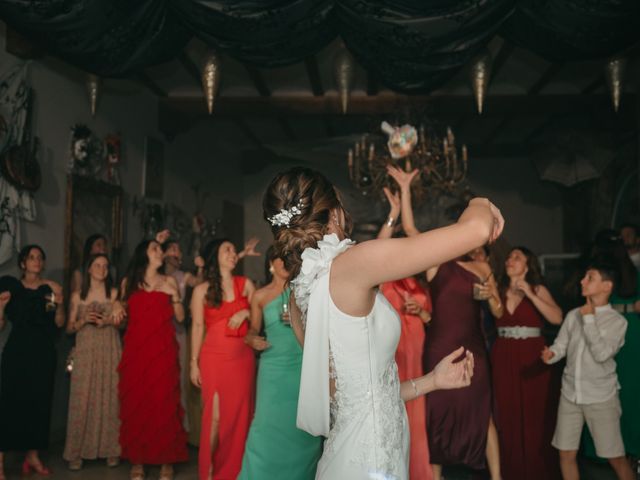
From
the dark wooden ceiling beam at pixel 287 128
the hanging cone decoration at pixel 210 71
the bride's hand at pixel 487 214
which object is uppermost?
the dark wooden ceiling beam at pixel 287 128

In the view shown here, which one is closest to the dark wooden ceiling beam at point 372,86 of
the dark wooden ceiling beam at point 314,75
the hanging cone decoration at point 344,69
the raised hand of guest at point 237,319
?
the dark wooden ceiling beam at point 314,75

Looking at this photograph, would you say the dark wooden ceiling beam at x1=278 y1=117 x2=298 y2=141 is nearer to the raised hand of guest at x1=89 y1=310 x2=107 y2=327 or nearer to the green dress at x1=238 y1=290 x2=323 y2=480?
the raised hand of guest at x1=89 y1=310 x2=107 y2=327

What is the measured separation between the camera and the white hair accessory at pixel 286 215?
62.7 inches

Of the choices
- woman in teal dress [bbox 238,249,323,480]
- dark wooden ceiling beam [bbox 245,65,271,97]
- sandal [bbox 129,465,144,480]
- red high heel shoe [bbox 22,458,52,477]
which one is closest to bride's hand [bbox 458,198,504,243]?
woman in teal dress [bbox 238,249,323,480]

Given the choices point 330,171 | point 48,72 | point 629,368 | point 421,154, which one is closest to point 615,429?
point 629,368

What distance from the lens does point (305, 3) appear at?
132 inches

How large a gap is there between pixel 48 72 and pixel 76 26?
225 centimetres

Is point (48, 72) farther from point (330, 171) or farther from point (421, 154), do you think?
point (330, 171)

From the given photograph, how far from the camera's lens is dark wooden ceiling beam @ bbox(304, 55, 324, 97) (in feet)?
19.1

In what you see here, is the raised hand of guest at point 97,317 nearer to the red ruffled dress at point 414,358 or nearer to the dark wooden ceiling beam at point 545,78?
the red ruffled dress at point 414,358

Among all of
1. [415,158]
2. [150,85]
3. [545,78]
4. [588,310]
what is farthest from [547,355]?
[150,85]

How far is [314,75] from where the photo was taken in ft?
20.3

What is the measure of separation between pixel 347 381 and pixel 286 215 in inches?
18.6

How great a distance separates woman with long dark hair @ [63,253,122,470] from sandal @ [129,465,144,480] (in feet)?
1.29
